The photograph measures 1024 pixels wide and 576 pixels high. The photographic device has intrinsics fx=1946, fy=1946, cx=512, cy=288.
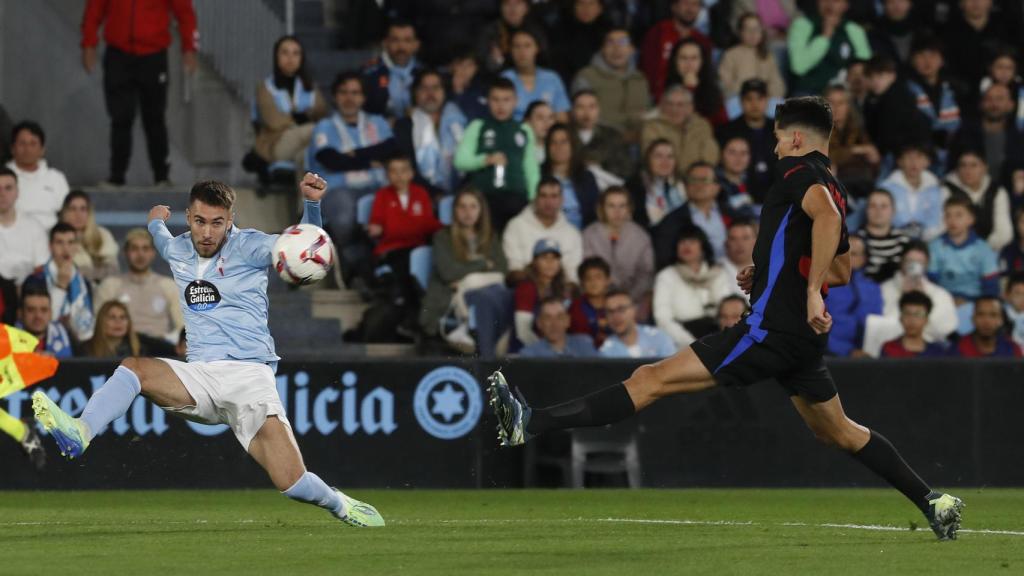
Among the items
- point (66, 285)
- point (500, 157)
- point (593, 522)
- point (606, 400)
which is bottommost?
point (593, 522)

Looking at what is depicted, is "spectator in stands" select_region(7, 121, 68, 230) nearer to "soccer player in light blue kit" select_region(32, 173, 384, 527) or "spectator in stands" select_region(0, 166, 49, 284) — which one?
"spectator in stands" select_region(0, 166, 49, 284)

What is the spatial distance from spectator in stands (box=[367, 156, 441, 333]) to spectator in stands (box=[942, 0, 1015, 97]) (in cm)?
627

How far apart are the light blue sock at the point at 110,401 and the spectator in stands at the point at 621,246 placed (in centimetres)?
711

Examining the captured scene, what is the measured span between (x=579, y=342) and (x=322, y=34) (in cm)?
596

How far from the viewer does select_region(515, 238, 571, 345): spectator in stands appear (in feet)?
49.8

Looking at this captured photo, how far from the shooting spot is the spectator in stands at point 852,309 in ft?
51.1

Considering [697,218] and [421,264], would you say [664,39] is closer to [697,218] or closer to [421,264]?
[697,218]

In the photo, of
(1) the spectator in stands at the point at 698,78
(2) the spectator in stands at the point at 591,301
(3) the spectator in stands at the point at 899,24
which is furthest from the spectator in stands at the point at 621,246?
(3) the spectator in stands at the point at 899,24

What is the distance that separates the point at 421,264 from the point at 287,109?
216 centimetres

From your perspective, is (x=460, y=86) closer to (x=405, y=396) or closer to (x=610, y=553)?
(x=405, y=396)

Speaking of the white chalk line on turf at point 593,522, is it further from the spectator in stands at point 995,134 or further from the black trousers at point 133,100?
the spectator in stands at point 995,134

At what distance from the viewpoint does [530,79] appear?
56.5 feet

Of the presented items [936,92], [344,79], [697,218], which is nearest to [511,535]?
[697,218]

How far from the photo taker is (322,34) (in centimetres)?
1959
